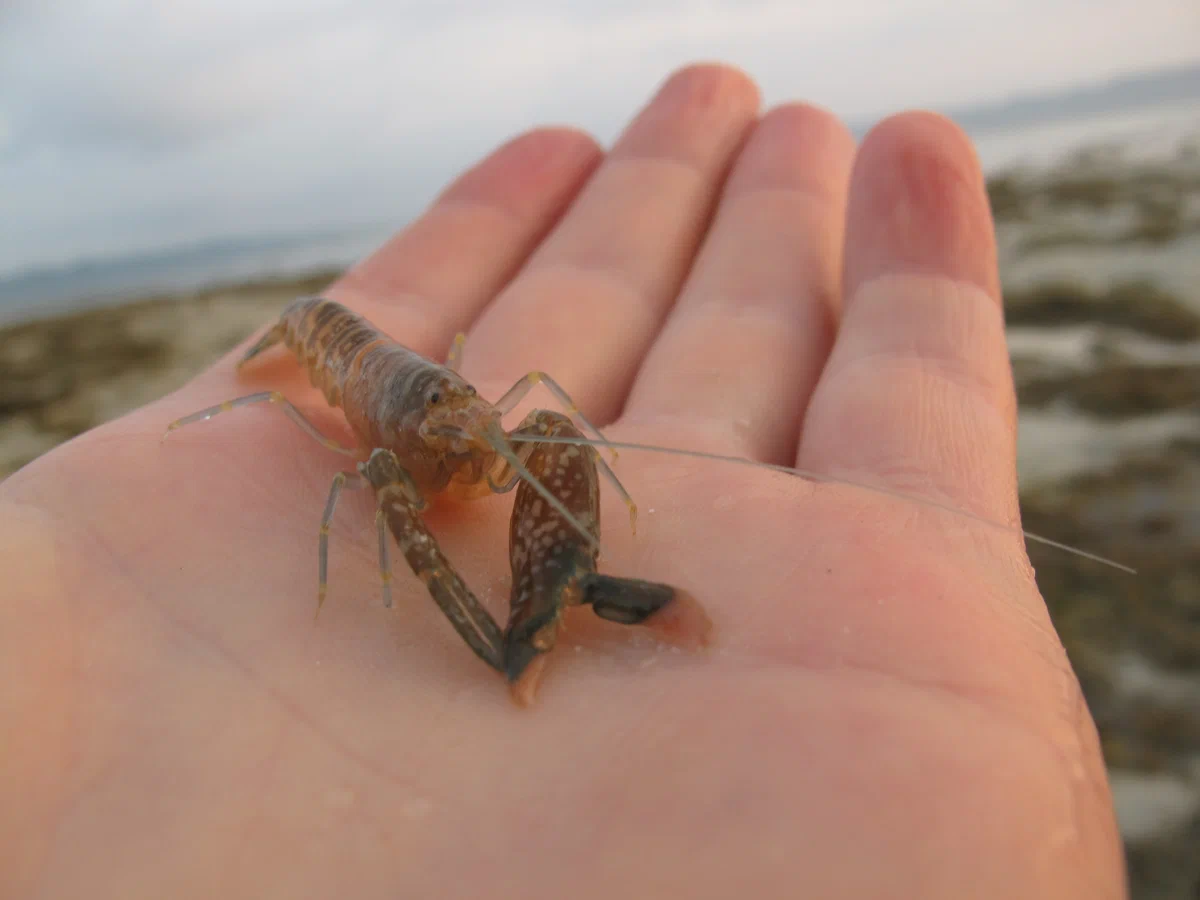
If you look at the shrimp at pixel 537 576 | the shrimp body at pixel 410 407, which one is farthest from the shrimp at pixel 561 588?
the shrimp body at pixel 410 407

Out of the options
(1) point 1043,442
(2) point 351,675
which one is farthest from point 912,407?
(1) point 1043,442

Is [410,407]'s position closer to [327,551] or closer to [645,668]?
[327,551]

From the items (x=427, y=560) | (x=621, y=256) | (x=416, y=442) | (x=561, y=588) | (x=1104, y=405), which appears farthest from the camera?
(x=1104, y=405)

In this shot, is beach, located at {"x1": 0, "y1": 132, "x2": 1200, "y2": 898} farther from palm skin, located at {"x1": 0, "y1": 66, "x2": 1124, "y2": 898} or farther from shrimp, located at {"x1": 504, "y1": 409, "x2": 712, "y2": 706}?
shrimp, located at {"x1": 504, "y1": 409, "x2": 712, "y2": 706}

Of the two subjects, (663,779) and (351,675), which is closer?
(663,779)

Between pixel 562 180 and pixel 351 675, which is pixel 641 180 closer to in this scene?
pixel 562 180

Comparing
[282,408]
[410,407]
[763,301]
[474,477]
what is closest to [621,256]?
[763,301]
